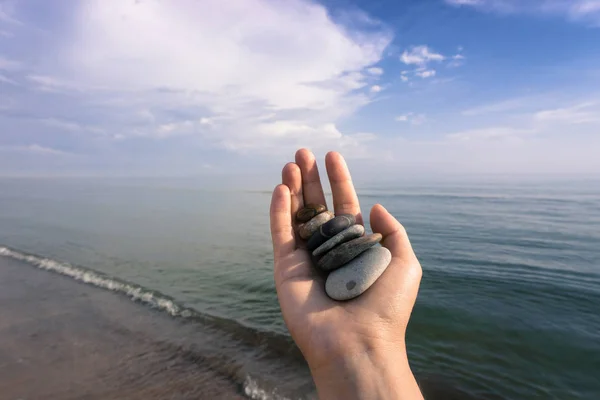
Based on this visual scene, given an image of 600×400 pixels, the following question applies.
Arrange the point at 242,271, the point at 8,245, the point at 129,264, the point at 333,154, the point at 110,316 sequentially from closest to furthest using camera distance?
1. the point at 333,154
2. the point at 110,316
3. the point at 242,271
4. the point at 129,264
5. the point at 8,245

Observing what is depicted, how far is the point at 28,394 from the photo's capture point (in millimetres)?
6309

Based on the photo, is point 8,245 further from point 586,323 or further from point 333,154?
point 586,323

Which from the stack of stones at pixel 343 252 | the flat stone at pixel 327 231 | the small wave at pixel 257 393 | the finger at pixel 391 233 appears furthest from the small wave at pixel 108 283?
the finger at pixel 391 233

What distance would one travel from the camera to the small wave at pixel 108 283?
10.3 m

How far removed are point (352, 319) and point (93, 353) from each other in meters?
7.05

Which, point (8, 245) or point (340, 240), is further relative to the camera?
point (8, 245)

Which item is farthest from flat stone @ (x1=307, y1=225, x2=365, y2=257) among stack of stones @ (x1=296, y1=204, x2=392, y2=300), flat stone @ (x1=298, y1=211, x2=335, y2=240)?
flat stone @ (x1=298, y1=211, x2=335, y2=240)

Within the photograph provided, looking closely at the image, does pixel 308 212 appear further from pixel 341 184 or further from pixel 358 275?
pixel 358 275

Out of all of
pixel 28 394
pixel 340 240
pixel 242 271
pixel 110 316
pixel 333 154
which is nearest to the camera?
pixel 340 240

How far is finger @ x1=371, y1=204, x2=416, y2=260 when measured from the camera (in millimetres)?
3975

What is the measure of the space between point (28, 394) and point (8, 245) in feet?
52.5

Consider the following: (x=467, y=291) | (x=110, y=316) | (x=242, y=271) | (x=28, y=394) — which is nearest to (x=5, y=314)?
(x=110, y=316)

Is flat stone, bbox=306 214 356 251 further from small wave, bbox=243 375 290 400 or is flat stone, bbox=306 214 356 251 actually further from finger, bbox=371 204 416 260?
small wave, bbox=243 375 290 400

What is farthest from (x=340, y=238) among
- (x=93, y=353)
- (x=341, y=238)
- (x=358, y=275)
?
(x=93, y=353)
